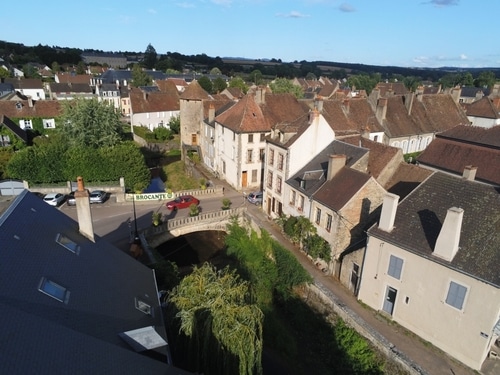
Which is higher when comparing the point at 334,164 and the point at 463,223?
the point at 334,164

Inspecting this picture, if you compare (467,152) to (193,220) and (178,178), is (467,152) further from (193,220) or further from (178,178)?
(178,178)

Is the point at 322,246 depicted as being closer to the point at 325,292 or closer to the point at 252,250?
the point at 325,292

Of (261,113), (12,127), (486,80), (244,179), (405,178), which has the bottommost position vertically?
(244,179)

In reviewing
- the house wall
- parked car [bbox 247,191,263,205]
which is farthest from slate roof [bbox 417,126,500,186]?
the house wall

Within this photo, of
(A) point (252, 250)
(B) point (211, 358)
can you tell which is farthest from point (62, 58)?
(B) point (211, 358)

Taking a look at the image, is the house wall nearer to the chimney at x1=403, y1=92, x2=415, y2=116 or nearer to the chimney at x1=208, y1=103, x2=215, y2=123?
the chimney at x1=208, y1=103, x2=215, y2=123

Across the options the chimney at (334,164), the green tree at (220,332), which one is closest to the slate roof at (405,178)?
the chimney at (334,164)

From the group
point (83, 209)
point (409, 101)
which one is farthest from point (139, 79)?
point (83, 209)
